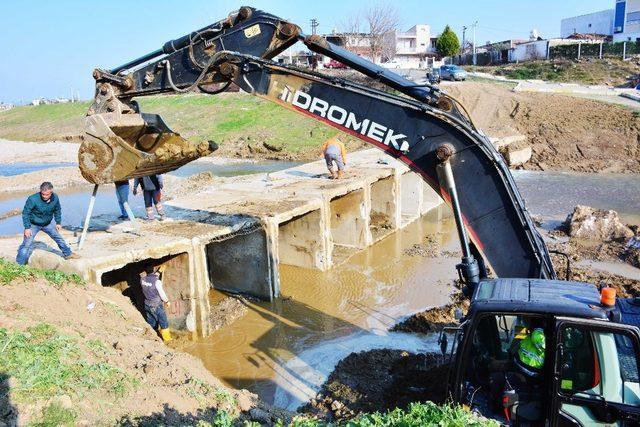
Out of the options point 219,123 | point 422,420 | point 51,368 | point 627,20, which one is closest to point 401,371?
point 422,420

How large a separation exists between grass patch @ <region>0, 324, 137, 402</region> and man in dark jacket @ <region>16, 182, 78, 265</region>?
2.37m

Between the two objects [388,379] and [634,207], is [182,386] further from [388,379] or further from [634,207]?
[634,207]

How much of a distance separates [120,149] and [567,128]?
23329mm

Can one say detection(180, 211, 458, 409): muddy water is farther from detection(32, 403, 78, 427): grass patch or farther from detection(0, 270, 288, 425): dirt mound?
detection(32, 403, 78, 427): grass patch

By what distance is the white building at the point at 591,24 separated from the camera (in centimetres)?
6144

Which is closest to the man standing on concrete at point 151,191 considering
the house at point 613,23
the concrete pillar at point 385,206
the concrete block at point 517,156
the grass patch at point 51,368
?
the grass patch at point 51,368

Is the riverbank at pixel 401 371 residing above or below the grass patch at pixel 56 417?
below

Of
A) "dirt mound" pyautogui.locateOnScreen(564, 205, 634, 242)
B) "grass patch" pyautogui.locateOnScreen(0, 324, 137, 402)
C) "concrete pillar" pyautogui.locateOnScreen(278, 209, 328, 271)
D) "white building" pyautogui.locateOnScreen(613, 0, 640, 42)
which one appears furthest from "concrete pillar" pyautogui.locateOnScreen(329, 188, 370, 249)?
"white building" pyautogui.locateOnScreen(613, 0, 640, 42)

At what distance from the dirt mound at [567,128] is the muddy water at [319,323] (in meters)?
14.0

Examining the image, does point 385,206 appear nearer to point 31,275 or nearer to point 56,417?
point 31,275

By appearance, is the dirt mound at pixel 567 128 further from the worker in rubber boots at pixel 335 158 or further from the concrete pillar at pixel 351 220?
the concrete pillar at pixel 351 220

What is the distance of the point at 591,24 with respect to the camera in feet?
212

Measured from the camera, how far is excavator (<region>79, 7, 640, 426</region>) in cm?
410

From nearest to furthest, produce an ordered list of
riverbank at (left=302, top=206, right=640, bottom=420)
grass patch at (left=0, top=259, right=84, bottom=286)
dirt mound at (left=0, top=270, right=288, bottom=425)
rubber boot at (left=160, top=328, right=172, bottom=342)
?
dirt mound at (left=0, top=270, right=288, bottom=425)
riverbank at (left=302, top=206, right=640, bottom=420)
grass patch at (left=0, top=259, right=84, bottom=286)
rubber boot at (left=160, top=328, right=172, bottom=342)
